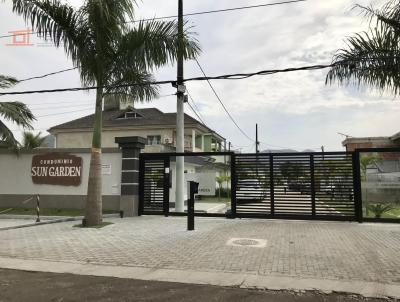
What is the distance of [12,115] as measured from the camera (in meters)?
16.8

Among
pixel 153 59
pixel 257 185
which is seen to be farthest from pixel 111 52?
pixel 257 185

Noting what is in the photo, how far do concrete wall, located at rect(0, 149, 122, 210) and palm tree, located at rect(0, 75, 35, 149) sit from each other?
100 cm

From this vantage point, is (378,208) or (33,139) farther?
(33,139)

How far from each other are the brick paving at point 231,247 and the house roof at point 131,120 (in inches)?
876

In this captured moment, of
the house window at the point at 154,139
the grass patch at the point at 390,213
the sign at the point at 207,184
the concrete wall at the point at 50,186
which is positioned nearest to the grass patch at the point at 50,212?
the concrete wall at the point at 50,186

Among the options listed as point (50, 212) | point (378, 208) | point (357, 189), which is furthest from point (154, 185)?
point (378, 208)

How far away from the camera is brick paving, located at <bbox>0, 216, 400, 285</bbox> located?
7574 mm

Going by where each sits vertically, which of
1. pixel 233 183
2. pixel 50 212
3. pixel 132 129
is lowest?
pixel 50 212

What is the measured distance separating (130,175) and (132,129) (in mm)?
20461

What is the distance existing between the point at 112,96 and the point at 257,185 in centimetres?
587

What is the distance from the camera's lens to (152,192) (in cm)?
1573

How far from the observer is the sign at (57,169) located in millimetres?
17672

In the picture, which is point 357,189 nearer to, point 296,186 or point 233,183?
point 296,186

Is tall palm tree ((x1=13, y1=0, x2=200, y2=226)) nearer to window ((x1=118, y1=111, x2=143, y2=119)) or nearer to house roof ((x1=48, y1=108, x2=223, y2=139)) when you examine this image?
house roof ((x1=48, y1=108, x2=223, y2=139))
